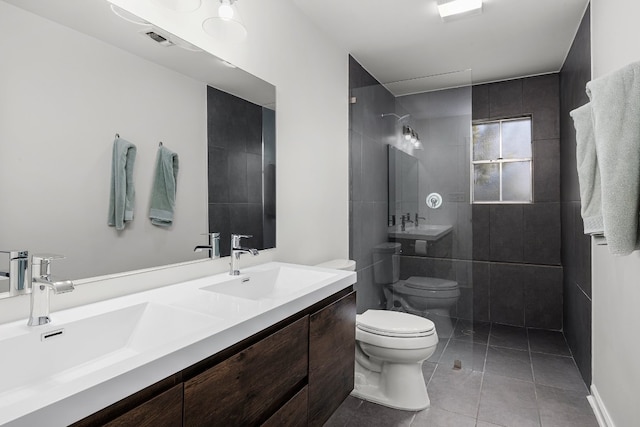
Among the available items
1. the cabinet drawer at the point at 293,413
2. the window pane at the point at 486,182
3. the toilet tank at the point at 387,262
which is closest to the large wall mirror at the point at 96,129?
the cabinet drawer at the point at 293,413

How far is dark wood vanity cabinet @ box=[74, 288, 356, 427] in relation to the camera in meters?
0.81

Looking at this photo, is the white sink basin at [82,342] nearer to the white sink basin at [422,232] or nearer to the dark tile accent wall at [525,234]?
the white sink basin at [422,232]

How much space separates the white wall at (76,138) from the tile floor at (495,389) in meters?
1.51

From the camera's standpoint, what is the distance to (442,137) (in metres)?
2.94

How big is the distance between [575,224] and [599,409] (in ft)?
4.11

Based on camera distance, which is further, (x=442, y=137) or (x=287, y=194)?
(x=442, y=137)

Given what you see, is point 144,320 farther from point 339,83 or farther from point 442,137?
point 442,137

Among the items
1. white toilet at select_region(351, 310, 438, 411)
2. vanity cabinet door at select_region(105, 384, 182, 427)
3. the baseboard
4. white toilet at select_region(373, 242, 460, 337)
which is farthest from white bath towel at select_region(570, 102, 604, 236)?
white toilet at select_region(373, 242, 460, 337)

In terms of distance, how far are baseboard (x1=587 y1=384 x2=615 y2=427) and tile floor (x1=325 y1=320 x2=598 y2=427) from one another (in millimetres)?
33

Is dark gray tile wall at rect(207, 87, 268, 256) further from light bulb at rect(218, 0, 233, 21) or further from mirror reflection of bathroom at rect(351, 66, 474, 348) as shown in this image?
mirror reflection of bathroom at rect(351, 66, 474, 348)

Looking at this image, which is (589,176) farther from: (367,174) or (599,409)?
(367,174)

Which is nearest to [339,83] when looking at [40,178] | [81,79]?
[81,79]

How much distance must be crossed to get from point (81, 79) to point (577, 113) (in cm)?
179

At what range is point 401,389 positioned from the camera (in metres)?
2.20
